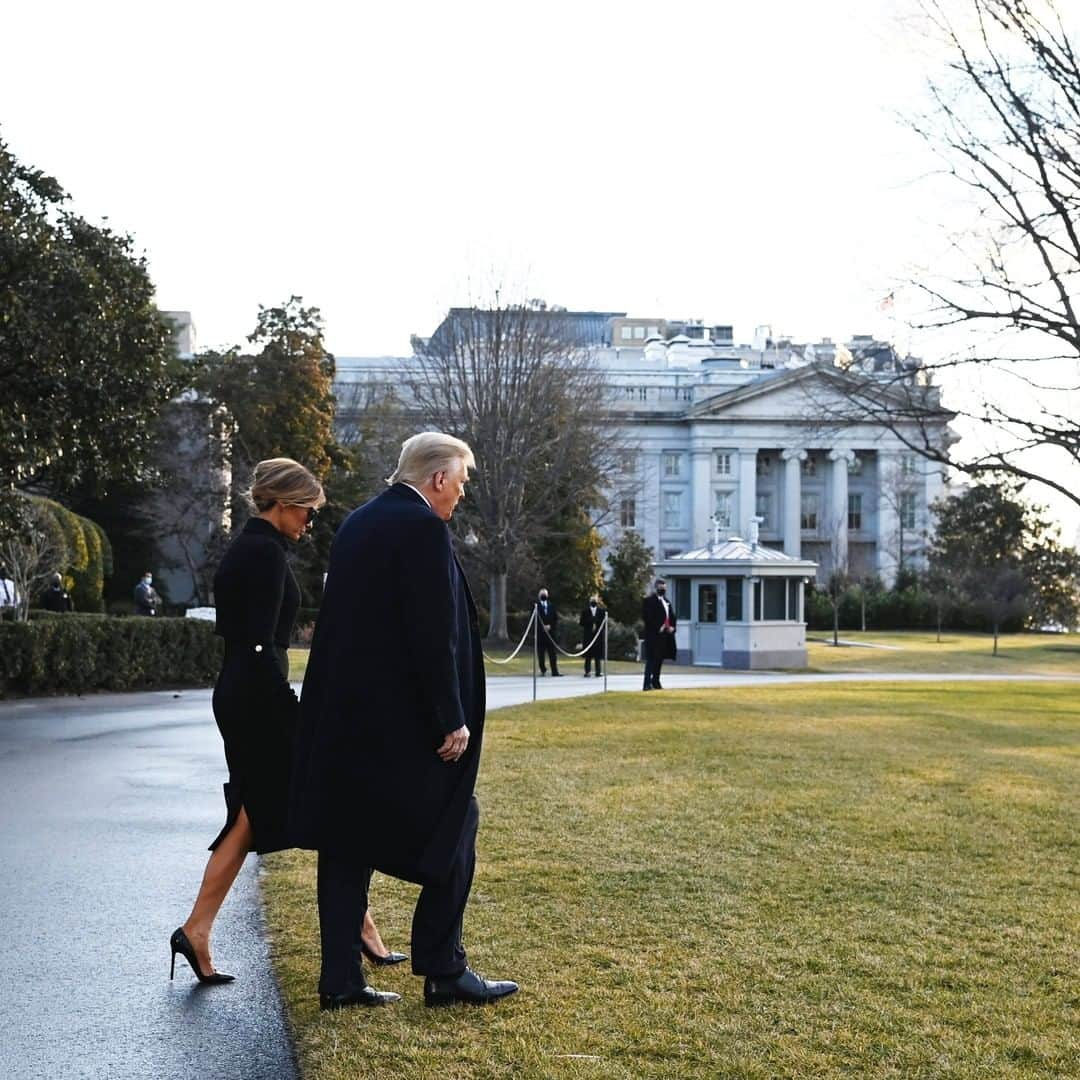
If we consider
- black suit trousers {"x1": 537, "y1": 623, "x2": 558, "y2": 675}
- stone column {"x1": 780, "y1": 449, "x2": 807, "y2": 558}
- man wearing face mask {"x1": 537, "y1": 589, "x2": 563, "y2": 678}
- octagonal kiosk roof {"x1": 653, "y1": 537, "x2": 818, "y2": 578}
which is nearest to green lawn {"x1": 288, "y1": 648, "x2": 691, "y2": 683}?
black suit trousers {"x1": 537, "y1": 623, "x2": 558, "y2": 675}

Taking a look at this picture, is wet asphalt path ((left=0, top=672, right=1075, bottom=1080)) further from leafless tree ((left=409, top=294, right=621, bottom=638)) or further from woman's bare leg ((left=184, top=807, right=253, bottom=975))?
leafless tree ((left=409, top=294, right=621, bottom=638))

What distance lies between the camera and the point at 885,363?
25.7 m

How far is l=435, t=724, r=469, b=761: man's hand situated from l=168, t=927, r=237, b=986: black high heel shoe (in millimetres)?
1443

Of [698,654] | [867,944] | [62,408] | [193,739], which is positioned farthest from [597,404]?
[867,944]

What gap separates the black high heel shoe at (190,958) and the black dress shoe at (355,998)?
648mm

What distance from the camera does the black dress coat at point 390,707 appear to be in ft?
17.5

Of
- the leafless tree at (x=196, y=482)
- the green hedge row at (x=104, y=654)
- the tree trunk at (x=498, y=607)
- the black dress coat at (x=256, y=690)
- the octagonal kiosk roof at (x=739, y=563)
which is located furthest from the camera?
the leafless tree at (x=196, y=482)

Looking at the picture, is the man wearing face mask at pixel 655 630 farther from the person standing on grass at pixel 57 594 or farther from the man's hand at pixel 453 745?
the man's hand at pixel 453 745

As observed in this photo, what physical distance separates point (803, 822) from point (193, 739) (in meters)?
8.37

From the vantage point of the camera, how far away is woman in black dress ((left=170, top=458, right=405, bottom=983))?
19.7 ft

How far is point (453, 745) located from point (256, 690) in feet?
3.39

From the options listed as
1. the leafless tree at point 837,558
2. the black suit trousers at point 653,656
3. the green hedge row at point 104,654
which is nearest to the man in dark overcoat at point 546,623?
the black suit trousers at point 653,656

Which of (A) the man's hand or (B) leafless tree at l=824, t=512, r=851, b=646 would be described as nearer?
(A) the man's hand

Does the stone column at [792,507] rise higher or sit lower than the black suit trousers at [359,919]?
higher
